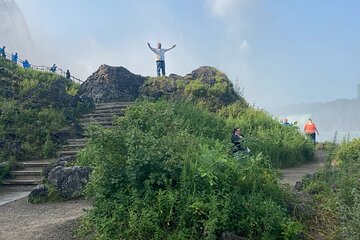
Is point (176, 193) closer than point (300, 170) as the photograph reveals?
Yes

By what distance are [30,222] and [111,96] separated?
44.6ft

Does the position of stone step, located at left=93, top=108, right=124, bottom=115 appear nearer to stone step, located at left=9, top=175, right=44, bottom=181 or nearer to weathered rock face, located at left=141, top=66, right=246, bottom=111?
weathered rock face, located at left=141, top=66, right=246, bottom=111

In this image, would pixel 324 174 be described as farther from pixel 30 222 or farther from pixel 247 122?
pixel 247 122

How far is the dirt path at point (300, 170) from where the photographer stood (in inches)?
375

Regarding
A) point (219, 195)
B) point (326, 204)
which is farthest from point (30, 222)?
point (326, 204)

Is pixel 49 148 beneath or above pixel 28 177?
above

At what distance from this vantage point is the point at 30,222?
722cm

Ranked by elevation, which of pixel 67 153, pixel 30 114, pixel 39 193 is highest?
pixel 30 114

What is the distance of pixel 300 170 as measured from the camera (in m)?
11.8

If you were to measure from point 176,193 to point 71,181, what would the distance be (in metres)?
3.97

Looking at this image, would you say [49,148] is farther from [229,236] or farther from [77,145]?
[229,236]

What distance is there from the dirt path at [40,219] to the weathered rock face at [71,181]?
24cm

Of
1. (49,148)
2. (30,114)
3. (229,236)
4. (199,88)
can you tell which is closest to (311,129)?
(199,88)

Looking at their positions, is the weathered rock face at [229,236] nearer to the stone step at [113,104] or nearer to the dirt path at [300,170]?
the dirt path at [300,170]
